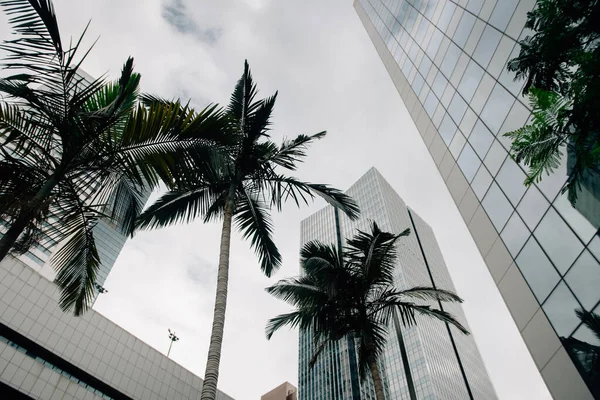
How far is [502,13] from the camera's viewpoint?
47.8ft

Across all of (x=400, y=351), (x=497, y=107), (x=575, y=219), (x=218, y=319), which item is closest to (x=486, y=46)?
(x=497, y=107)

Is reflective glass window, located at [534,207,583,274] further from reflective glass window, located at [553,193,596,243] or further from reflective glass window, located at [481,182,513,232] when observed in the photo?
reflective glass window, located at [481,182,513,232]

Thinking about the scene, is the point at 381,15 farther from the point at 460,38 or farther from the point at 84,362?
the point at 84,362

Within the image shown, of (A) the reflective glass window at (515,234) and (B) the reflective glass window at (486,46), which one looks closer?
(A) the reflective glass window at (515,234)

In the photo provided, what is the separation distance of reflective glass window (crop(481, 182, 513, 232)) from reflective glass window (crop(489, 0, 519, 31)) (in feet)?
19.6

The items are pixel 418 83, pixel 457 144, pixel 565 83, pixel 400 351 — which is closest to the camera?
pixel 565 83

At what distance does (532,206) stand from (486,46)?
745cm

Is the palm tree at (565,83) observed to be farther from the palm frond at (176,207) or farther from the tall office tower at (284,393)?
the tall office tower at (284,393)

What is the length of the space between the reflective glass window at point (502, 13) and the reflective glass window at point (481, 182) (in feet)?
17.5

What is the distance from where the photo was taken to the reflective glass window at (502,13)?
1392cm

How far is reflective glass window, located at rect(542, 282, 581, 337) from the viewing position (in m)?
9.86

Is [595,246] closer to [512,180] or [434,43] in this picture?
[512,180]

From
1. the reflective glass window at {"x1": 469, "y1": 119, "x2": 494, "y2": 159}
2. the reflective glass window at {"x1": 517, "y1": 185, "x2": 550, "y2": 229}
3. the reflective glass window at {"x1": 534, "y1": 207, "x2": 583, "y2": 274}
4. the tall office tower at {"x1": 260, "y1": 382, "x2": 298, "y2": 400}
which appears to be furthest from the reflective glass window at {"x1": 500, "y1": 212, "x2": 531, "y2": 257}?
the tall office tower at {"x1": 260, "y1": 382, "x2": 298, "y2": 400}

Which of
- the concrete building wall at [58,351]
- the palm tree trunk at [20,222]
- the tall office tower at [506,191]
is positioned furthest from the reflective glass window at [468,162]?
the concrete building wall at [58,351]
